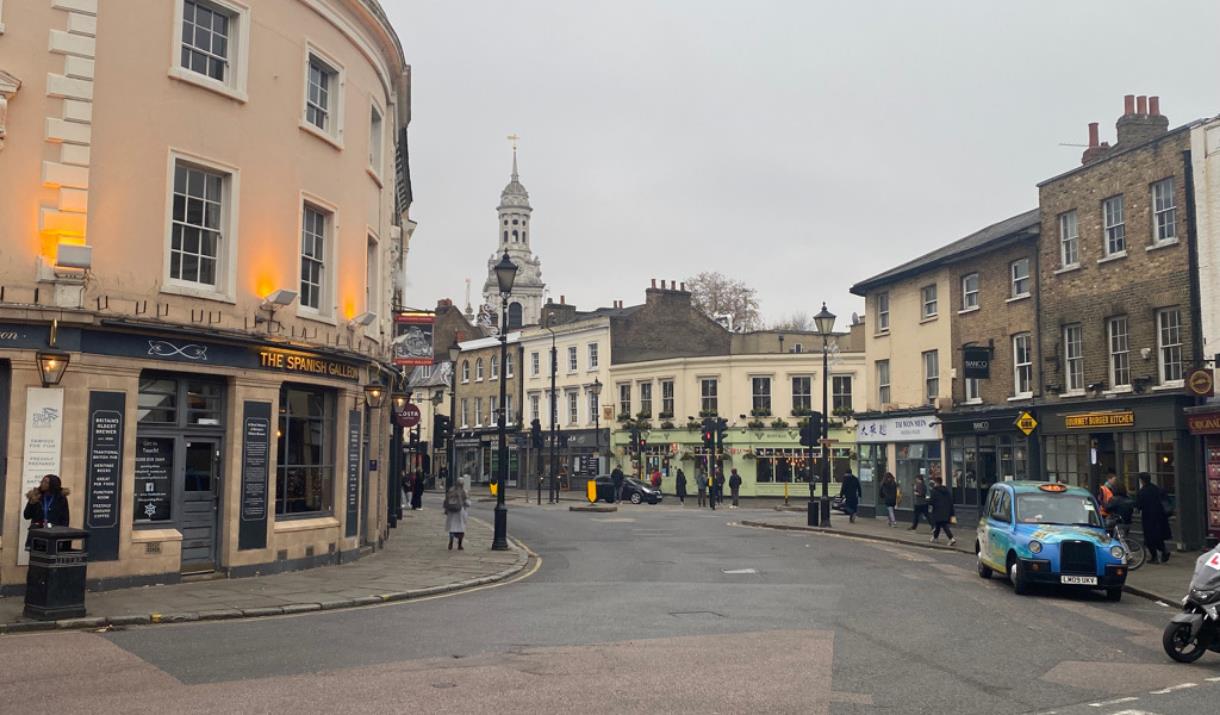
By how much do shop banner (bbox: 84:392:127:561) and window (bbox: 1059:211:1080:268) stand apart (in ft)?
75.6

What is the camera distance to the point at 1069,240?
27938 mm

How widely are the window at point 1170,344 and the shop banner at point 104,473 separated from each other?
21.7 metres

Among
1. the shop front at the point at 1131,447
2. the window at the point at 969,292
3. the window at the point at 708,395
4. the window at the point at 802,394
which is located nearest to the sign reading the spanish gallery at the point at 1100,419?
the shop front at the point at 1131,447

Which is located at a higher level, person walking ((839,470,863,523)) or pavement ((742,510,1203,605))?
person walking ((839,470,863,523))

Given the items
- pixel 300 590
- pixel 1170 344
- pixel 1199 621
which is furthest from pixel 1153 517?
pixel 300 590

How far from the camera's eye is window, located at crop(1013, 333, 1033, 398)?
29494mm

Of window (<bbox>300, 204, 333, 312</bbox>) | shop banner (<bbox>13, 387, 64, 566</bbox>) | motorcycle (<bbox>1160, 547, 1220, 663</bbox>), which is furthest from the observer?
window (<bbox>300, 204, 333, 312</bbox>)

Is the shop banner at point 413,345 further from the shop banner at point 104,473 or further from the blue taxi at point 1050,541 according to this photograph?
the blue taxi at point 1050,541

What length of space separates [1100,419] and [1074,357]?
218 centimetres

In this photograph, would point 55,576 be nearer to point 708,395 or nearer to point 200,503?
point 200,503

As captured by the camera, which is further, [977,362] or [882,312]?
[882,312]

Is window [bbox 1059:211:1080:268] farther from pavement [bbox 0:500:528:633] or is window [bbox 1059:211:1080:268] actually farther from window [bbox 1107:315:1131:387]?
pavement [bbox 0:500:528:633]

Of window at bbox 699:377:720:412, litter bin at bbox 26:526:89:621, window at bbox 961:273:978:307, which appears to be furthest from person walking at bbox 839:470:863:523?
litter bin at bbox 26:526:89:621

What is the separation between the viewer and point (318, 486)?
1942cm
